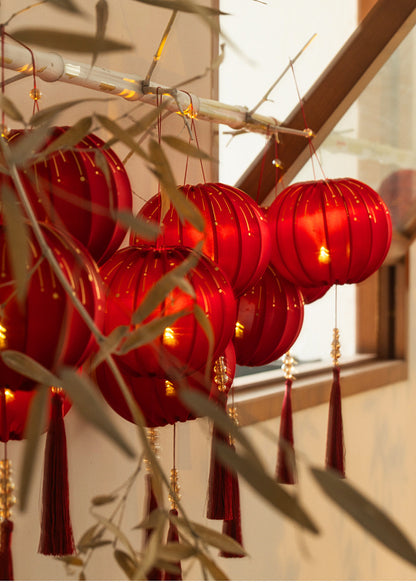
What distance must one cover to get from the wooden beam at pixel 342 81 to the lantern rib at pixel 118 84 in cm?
19

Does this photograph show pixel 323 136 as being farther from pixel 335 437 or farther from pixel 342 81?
pixel 335 437

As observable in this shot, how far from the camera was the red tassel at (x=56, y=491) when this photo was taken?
0.64 m

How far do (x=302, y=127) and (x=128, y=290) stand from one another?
737 mm

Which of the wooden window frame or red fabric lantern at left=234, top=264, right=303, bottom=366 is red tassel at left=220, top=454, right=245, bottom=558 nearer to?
red fabric lantern at left=234, top=264, right=303, bottom=366

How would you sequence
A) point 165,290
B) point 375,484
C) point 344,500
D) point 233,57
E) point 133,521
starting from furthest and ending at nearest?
point 375,484 → point 233,57 → point 133,521 → point 165,290 → point 344,500

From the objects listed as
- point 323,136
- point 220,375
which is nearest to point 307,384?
point 323,136

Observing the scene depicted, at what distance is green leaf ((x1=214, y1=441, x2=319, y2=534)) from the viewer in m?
0.27

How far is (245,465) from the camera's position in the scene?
0.28 meters

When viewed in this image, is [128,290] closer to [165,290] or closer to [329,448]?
[165,290]

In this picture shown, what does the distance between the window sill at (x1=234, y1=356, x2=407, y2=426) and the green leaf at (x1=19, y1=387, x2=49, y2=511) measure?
3.43 ft

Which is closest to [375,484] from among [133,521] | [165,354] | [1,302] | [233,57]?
[133,521]

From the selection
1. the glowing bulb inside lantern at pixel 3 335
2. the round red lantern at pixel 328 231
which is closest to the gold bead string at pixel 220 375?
the round red lantern at pixel 328 231

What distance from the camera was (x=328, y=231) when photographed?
0.90 m

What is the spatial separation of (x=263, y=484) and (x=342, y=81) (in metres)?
1.09
